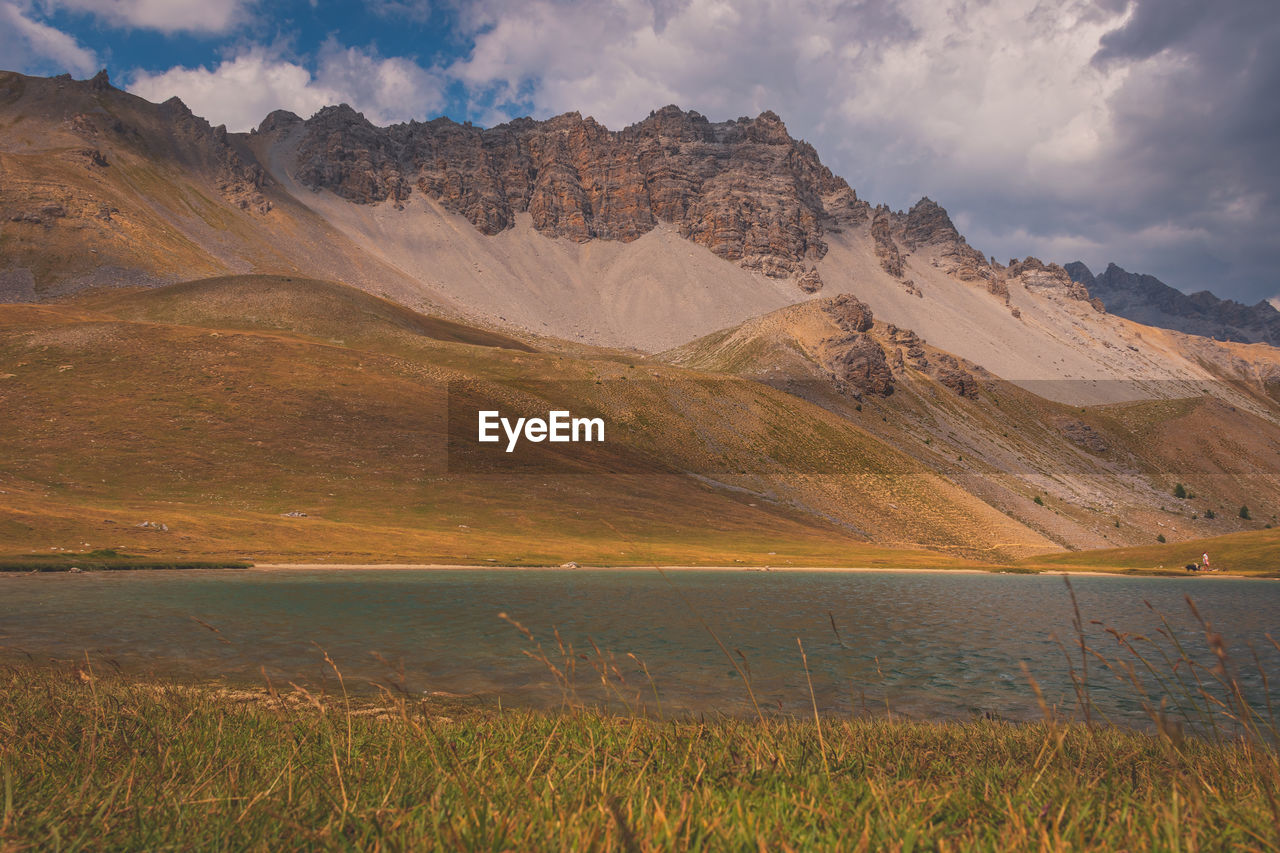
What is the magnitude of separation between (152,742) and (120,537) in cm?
5937

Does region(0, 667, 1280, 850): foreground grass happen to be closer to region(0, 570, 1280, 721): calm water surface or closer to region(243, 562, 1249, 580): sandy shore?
region(0, 570, 1280, 721): calm water surface

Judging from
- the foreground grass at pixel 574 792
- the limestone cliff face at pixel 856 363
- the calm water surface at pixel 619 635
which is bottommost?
the calm water surface at pixel 619 635

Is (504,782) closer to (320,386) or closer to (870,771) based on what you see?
(870,771)

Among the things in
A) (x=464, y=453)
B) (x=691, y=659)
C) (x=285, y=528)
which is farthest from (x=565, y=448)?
(x=691, y=659)

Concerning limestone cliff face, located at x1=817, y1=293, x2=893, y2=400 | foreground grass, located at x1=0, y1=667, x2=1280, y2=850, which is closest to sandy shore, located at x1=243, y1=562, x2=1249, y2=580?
foreground grass, located at x1=0, y1=667, x2=1280, y2=850

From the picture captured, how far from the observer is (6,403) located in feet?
284

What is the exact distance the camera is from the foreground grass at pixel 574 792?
363 cm

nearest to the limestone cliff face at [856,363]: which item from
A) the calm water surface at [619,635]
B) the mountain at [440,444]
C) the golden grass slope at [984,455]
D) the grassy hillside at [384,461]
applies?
the mountain at [440,444]

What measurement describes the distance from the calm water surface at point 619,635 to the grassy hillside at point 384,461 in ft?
61.5

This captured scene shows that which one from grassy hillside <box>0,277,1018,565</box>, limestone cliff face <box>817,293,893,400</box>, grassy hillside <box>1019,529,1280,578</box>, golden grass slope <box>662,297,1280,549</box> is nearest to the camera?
grassy hillside <box>0,277,1018,565</box>

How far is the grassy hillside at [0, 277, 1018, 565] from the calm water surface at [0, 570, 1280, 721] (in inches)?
738

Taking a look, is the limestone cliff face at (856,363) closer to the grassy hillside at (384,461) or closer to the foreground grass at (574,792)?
the grassy hillside at (384,461)

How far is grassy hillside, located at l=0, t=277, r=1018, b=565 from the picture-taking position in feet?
225

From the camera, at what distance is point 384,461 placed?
9525 centimetres
